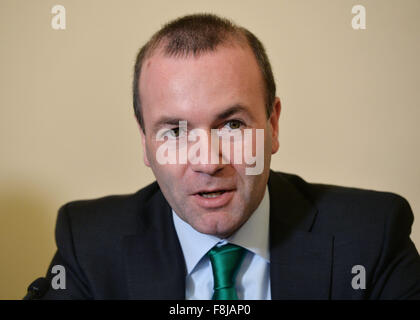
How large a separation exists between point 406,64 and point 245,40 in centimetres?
89

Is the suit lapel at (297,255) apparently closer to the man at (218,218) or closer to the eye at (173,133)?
the man at (218,218)

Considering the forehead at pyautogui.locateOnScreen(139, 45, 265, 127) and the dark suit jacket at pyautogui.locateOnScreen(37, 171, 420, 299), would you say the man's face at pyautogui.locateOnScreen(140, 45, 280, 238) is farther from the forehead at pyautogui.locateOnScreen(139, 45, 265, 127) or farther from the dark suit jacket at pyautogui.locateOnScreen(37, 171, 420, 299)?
the dark suit jacket at pyautogui.locateOnScreen(37, 171, 420, 299)

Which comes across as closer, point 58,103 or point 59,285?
point 59,285

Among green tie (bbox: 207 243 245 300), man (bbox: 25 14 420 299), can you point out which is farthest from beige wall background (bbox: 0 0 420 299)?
green tie (bbox: 207 243 245 300)

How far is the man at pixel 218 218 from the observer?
3.46ft

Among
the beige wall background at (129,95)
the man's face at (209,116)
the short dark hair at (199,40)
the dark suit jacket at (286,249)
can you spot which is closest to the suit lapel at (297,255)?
the dark suit jacket at (286,249)

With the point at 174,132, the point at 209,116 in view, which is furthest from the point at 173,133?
the point at 209,116

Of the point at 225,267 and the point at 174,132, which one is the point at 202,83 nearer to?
the point at 174,132

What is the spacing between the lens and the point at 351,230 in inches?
48.6

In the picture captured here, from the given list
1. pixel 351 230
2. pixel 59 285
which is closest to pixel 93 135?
pixel 59 285

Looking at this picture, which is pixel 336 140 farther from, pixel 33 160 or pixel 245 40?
pixel 33 160

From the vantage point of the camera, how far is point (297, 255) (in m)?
1.19

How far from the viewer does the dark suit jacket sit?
1168 mm

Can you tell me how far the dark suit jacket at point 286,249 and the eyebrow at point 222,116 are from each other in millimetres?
307
